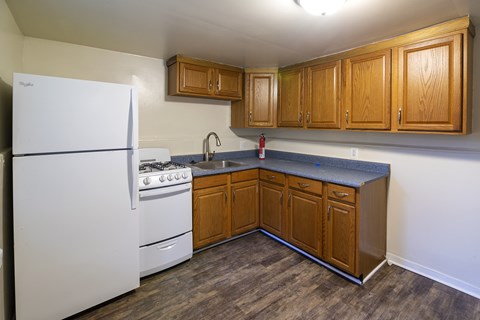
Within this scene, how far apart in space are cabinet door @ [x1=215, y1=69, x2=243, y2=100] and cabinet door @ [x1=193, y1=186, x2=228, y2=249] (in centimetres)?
118

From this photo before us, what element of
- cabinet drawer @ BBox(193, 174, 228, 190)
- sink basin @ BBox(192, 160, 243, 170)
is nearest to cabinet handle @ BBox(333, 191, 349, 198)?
cabinet drawer @ BBox(193, 174, 228, 190)

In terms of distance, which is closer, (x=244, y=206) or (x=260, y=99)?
(x=244, y=206)

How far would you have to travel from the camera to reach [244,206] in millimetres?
3064

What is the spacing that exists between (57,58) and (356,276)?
3.34m

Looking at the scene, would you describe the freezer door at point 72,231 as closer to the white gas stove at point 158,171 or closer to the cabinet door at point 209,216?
the white gas stove at point 158,171

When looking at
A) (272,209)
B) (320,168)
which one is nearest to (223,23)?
(320,168)

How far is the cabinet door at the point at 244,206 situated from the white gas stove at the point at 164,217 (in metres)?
0.62

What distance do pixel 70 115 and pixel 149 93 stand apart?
4.20 feet

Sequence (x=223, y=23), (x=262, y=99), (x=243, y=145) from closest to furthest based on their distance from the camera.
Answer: (x=223, y=23) → (x=262, y=99) → (x=243, y=145)

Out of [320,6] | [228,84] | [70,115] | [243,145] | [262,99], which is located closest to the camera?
[320,6]

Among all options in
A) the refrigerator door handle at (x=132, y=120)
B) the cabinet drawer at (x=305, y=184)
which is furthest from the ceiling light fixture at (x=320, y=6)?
the cabinet drawer at (x=305, y=184)

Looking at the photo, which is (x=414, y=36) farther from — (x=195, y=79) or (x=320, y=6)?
(x=195, y=79)

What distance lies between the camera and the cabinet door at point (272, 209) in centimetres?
290

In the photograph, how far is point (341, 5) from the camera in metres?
1.63
